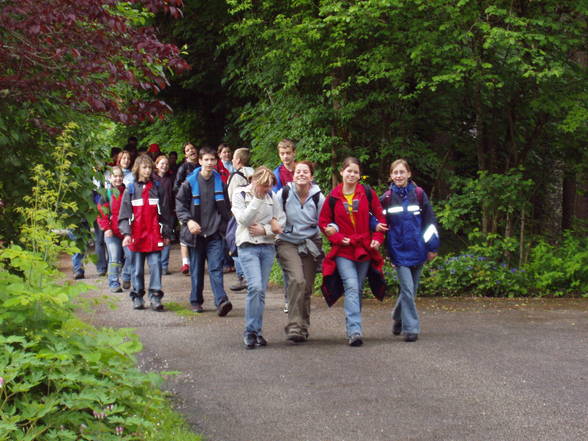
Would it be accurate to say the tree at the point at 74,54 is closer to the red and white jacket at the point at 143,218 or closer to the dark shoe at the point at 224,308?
the dark shoe at the point at 224,308

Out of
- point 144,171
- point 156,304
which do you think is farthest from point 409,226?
point 144,171

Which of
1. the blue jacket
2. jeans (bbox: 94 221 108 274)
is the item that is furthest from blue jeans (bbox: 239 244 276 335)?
jeans (bbox: 94 221 108 274)

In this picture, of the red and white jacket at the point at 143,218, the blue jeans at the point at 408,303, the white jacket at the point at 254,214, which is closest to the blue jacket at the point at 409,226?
the blue jeans at the point at 408,303

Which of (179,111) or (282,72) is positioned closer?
(282,72)

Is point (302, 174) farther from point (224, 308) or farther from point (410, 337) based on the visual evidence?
point (224, 308)

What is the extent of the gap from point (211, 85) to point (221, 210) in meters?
11.4

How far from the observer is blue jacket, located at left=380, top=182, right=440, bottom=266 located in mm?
9523

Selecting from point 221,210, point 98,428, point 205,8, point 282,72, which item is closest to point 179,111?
point 205,8

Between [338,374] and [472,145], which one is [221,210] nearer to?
[338,374]

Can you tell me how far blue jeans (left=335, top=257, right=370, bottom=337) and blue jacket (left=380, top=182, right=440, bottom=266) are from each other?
388mm

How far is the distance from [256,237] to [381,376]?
2.33m

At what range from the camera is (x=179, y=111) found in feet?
78.3

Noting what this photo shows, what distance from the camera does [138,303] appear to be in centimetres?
1198

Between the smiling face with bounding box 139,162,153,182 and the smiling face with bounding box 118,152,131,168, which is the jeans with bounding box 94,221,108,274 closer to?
the smiling face with bounding box 118,152,131,168
